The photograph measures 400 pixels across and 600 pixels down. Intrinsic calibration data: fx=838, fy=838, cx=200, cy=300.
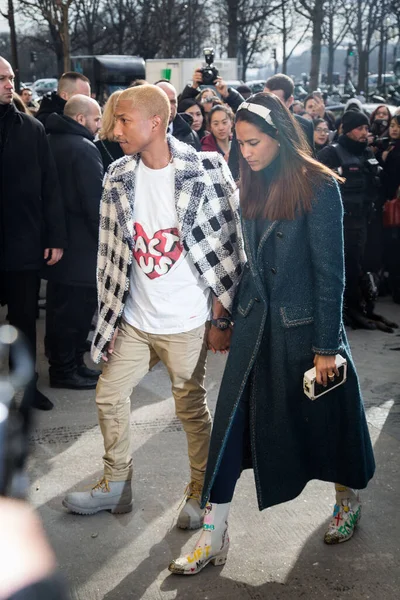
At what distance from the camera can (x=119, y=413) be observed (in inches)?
157

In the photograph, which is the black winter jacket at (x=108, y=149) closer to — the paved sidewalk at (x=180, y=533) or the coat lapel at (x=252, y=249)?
the paved sidewalk at (x=180, y=533)

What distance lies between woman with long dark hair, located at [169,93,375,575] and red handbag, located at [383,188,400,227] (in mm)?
5125

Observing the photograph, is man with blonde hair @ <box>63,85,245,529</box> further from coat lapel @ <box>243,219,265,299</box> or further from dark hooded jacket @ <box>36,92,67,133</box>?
dark hooded jacket @ <box>36,92,67,133</box>

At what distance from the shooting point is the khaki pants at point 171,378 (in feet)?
12.7

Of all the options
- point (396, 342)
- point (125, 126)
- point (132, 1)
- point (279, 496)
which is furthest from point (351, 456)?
point (132, 1)

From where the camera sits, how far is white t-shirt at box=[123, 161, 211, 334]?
3.75 m

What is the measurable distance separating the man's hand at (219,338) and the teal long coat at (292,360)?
8.6 inches

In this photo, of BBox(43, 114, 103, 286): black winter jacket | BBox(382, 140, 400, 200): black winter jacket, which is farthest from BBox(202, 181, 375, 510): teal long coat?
BBox(382, 140, 400, 200): black winter jacket

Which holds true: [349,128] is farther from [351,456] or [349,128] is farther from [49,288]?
[351,456]

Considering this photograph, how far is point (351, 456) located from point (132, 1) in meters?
50.3

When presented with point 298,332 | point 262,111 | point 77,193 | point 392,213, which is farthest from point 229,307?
point 392,213

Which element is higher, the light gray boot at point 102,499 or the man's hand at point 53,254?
the man's hand at point 53,254

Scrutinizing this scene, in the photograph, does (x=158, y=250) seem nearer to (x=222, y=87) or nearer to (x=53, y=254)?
(x=53, y=254)

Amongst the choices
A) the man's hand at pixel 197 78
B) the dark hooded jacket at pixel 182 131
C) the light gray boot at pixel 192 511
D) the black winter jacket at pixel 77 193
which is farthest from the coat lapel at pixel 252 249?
the man's hand at pixel 197 78
